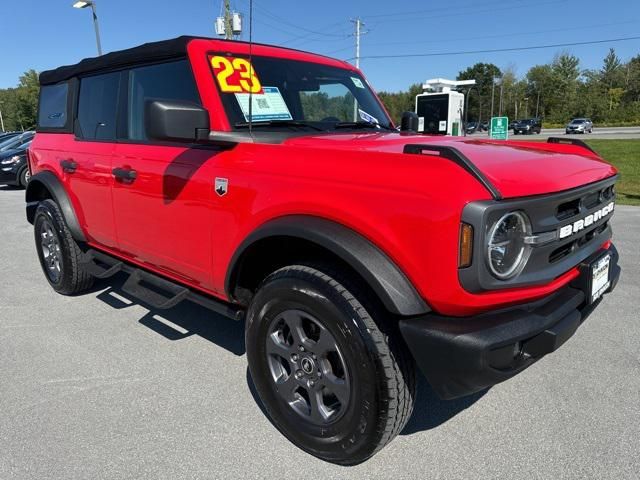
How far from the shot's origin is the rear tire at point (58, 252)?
4.26m

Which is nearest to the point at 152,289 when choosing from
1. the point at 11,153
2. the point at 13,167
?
the point at 13,167

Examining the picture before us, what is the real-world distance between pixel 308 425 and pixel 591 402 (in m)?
1.55

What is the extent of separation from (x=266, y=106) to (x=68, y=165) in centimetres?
206

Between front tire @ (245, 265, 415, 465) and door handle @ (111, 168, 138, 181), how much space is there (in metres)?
1.33

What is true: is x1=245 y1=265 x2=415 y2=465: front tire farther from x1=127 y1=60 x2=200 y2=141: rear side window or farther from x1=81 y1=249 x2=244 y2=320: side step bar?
x1=127 y1=60 x2=200 y2=141: rear side window

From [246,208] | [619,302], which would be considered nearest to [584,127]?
[619,302]

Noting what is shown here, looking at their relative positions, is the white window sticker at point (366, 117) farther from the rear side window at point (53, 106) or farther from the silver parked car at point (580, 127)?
the silver parked car at point (580, 127)

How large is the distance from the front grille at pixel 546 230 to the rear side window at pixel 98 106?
9.28 feet

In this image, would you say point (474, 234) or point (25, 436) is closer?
point (474, 234)

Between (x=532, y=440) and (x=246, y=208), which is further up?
(x=246, y=208)

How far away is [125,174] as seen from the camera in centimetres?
326

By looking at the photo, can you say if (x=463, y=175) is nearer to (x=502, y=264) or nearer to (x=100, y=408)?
(x=502, y=264)

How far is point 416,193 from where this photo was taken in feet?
6.02

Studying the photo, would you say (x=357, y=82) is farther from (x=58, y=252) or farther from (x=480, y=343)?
(x=58, y=252)
